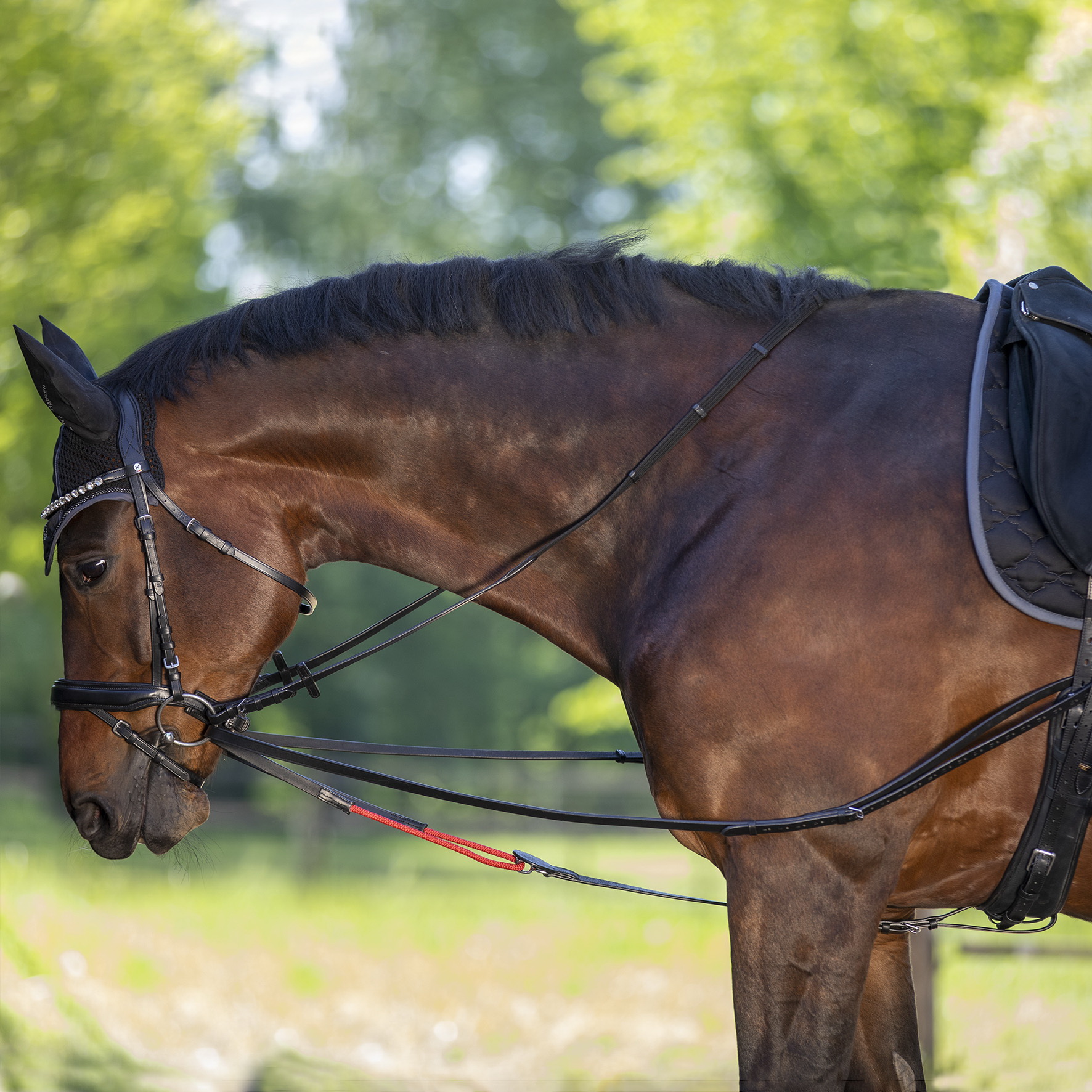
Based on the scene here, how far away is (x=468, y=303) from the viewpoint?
2615 mm

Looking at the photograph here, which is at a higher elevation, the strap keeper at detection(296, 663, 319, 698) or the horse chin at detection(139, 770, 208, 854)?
the strap keeper at detection(296, 663, 319, 698)

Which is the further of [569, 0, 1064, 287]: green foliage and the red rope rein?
[569, 0, 1064, 287]: green foliage

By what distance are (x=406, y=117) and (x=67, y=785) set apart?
23.9 m

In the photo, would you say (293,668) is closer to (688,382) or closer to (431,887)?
(688,382)

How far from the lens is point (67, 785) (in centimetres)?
263

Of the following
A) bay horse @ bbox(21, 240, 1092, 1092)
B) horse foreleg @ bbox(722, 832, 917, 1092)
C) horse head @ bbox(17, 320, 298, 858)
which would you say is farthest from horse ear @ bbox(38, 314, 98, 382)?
horse foreleg @ bbox(722, 832, 917, 1092)

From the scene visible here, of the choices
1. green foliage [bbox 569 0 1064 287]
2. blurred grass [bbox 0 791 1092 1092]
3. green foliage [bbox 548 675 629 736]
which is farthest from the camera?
green foliage [bbox 569 0 1064 287]

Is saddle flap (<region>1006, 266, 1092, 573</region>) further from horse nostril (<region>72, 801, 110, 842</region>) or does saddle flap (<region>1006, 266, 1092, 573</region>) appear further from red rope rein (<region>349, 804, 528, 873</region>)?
horse nostril (<region>72, 801, 110, 842</region>)

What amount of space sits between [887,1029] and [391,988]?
5283 millimetres

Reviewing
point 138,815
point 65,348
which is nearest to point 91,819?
point 138,815

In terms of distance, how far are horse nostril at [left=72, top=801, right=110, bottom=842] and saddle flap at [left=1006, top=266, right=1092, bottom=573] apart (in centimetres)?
224

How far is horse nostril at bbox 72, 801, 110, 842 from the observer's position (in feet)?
8.59

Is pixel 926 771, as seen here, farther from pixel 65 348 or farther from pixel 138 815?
pixel 65 348

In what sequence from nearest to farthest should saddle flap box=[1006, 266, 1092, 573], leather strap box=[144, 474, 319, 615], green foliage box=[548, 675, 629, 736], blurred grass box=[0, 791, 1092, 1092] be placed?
saddle flap box=[1006, 266, 1092, 573]
leather strap box=[144, 474, 319, 615]
blurred grass box=[0, 791, 1092, 1092]
green foliage box=[548, 675, 629, 736]
